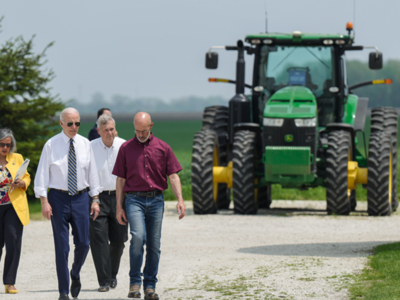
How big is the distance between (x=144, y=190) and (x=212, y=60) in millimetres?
8373

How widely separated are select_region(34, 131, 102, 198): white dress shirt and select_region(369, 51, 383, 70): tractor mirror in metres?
9.01

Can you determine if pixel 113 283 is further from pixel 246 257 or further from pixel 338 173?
pixel 338 173

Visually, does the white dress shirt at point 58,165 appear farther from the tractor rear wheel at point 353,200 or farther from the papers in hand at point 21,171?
the tractor rear wheel at point 353,200

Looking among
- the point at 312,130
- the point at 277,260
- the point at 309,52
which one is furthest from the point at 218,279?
the point at 309,52

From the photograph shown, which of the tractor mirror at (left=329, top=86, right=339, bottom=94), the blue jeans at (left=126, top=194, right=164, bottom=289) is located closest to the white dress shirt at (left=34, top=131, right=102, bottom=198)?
the blue jeans at (left=126, top=194, right=164, bottom=289)

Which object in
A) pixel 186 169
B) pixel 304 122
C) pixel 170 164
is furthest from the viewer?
pixel 186 169

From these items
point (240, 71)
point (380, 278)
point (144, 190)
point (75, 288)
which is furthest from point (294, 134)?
point (75, 288)

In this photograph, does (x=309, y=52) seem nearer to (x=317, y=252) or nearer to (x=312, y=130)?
(x=312, y=130)

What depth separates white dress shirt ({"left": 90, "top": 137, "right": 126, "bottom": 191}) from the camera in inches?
296

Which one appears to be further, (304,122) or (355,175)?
(355,175)

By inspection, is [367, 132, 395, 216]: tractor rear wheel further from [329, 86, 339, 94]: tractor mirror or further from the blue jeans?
the blue jeans

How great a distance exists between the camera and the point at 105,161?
7.55 m

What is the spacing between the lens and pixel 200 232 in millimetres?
12422

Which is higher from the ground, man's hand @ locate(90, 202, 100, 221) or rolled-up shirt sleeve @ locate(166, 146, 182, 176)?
rolled-up shirt sleeve @ locate(166, 146, 182, 176)
